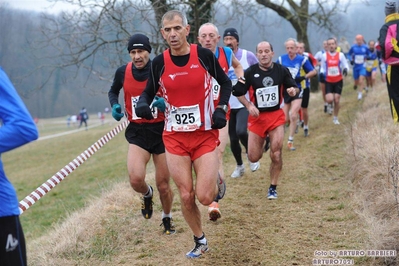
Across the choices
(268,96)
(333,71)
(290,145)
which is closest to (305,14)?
(333,71)

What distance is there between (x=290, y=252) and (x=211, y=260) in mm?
782

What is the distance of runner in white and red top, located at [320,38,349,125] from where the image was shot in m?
14.1

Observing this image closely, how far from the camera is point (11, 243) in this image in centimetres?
324

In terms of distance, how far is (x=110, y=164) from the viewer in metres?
19.7

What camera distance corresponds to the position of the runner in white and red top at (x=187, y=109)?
5.12 meters

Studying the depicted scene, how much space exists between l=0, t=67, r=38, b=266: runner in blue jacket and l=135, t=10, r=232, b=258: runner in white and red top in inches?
76.9

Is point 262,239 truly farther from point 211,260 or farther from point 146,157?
point 146,157

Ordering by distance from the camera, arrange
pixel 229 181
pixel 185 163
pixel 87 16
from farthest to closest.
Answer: pixel 87 16 → pixel 229 181 → pixel 185 163

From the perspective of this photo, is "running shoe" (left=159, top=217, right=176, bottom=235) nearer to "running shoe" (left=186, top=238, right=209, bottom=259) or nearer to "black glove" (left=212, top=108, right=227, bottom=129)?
"running shoe" (left=186, top=238, right=209, bottom=259)

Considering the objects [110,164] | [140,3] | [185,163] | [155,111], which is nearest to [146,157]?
[155,111]

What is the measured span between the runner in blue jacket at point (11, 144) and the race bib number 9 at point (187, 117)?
7.02 feet

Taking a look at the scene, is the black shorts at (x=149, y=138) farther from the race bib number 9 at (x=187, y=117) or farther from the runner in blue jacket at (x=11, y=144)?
the runner in blue jacket at (x=11, y=144)

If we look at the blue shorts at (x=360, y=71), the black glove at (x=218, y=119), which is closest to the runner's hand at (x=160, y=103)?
the black glove at (x=218, y=119)

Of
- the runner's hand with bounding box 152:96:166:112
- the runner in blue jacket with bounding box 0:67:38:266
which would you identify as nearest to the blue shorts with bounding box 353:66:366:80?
the runner's hand with bounding box 152:96:166:112
